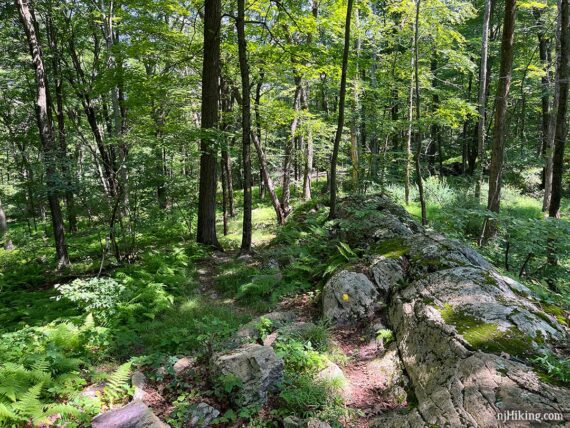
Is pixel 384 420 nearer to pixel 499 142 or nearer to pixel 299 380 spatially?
pixel 299 380

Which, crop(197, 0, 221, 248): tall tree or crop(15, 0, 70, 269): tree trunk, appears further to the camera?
crop(15, 0, 70, 269): tree trunk

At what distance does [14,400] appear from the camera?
9.77 feet

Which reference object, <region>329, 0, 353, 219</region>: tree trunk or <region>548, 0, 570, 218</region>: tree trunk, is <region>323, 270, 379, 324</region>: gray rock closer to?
<region>329, 0, 353, 219</region>: tree trunk

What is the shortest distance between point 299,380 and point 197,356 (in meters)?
1.40

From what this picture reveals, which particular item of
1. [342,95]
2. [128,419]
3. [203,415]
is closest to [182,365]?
[203,415]

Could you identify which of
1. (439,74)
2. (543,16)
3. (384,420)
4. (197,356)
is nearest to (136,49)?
(197,356)

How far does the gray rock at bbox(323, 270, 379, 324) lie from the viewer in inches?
196

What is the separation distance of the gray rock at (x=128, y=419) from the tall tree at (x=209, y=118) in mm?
5684

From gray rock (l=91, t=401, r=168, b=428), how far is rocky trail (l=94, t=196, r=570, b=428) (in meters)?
0.03

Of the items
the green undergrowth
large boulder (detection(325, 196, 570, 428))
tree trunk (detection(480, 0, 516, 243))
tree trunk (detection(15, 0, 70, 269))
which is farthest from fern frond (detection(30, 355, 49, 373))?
tree trunk (detection(480, 0, 516, 243))

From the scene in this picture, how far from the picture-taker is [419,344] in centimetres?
361

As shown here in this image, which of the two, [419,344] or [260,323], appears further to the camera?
[260,323]

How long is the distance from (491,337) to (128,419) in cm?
344

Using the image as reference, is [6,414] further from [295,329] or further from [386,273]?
[386,273]
